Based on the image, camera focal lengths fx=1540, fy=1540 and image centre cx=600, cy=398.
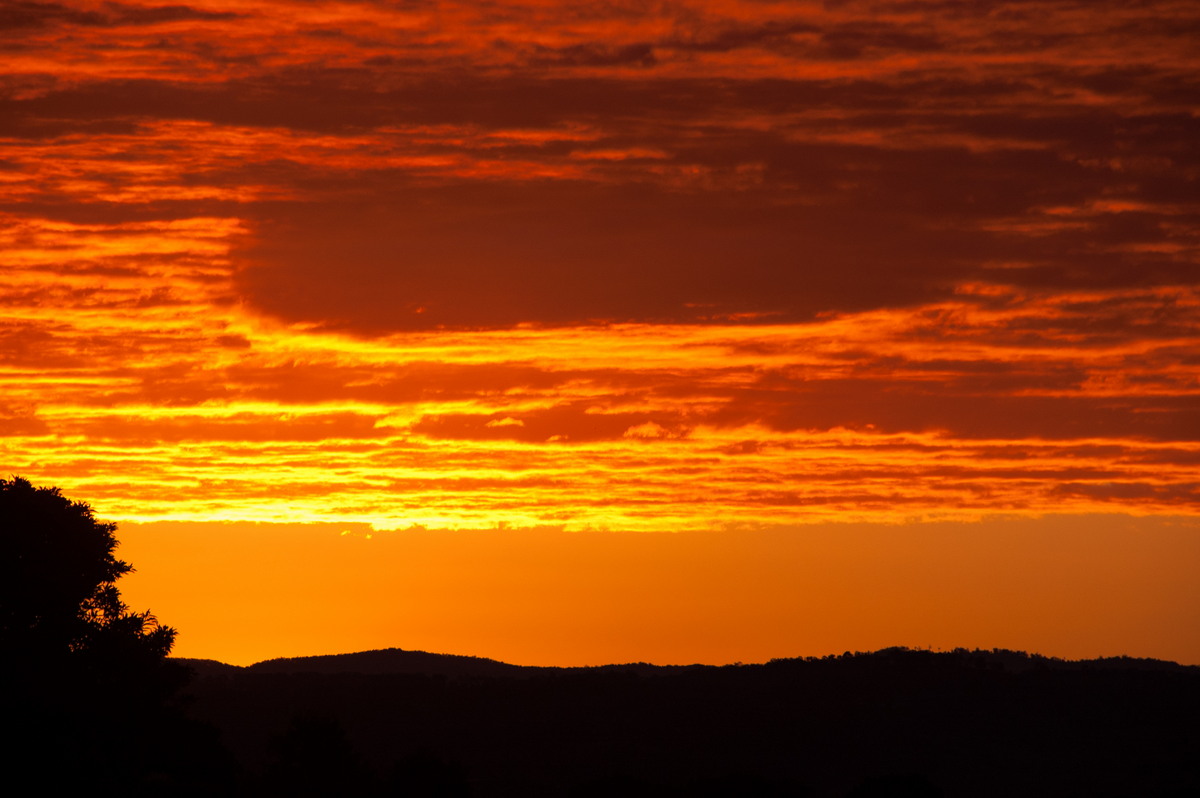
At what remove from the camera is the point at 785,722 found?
144 metres

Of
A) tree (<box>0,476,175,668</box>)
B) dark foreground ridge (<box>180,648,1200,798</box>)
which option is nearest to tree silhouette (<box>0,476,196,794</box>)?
tree (<box>0,476,175,668</box>)

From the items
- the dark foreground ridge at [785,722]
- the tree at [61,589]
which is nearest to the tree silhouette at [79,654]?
the tree at [61,589]

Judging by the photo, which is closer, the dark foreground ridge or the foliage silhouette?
the foliage silhouette

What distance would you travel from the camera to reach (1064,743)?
137875 millimetres

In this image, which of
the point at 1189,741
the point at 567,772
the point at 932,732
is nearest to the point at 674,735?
the point at 567,772

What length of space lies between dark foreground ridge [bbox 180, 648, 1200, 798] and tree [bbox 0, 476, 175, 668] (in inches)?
2381

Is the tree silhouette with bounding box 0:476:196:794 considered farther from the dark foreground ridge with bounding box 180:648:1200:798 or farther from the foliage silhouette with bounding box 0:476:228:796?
the dark foreground ridge with bounding box 180:648:1200:798

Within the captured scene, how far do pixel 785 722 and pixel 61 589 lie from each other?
100794mm

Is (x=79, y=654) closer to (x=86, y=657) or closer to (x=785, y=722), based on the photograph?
(x=86, y=657)

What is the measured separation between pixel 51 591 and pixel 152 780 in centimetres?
735

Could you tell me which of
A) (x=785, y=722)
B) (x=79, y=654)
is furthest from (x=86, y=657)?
(x=785, y=722)

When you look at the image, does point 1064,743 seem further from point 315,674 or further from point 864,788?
point 315,674

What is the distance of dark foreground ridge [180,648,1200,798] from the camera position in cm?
12775

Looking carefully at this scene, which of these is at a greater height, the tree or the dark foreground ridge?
the dark foreground ridge
